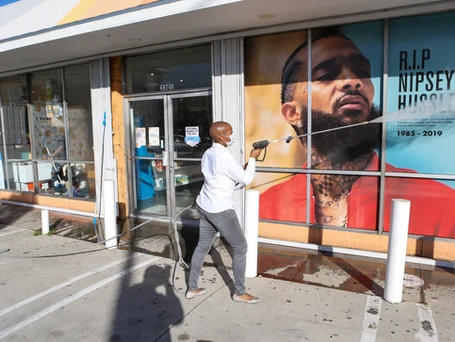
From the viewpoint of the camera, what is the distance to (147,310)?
3.60 metres

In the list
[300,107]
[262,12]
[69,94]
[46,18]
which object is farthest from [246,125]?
[69,94]

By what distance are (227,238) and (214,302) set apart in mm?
719

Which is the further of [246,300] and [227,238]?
[246,300]

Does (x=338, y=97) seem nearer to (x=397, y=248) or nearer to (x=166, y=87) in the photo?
(x=397, y=248)

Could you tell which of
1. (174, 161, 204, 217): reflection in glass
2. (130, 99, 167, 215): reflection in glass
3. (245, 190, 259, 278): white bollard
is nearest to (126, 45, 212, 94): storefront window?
(130, 99, 167, 215): reflection in glass

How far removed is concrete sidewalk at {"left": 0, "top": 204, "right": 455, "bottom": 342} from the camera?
3.18m

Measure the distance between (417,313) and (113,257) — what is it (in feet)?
12.5

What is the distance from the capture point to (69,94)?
7898 mm

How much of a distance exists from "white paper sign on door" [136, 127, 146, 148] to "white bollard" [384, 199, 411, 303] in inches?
191

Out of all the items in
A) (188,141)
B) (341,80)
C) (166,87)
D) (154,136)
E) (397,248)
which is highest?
(166,87)

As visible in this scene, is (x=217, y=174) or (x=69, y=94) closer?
(x=217, y=174)

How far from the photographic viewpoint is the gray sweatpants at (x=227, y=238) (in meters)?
3.53

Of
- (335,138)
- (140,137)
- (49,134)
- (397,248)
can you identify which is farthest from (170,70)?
(397,248)

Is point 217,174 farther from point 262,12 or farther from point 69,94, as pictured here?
point 69,94
